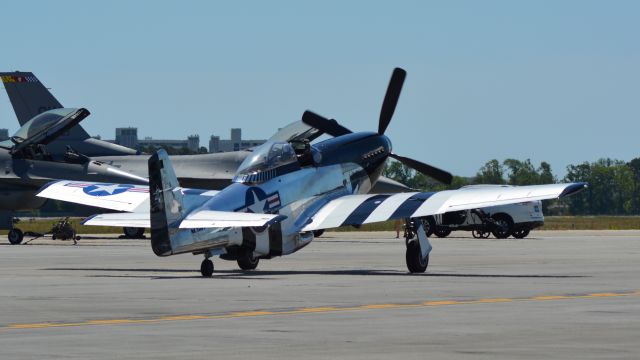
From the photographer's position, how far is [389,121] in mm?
39781

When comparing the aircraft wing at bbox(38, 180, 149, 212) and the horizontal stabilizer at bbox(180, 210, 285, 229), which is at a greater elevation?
the aircraft wing at bbox(38, 180, 149, 212)

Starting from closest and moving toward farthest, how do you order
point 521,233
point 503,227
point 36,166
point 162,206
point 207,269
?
point 162,206 < point 207,269 < point 36,166 < point 503,227 < point 521,233

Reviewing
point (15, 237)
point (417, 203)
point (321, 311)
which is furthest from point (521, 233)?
point (321, 311)

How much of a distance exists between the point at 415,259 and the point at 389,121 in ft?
22.4

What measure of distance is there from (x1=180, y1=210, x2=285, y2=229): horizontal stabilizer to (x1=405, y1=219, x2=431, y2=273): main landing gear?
5.13 meters

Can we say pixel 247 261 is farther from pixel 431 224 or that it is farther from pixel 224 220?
pixel 431 224

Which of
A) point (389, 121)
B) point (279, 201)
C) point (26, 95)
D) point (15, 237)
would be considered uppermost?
point (26, 95)

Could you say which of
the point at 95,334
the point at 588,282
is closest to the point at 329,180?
the point at 588,282

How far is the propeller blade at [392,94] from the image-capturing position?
40.0 metres

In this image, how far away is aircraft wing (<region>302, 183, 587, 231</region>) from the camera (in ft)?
105

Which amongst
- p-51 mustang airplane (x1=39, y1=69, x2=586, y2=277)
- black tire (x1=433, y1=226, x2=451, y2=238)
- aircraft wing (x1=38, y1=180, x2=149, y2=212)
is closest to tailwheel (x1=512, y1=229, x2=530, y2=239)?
black tire (x1=433, y1=226, x2=451, y2=238)

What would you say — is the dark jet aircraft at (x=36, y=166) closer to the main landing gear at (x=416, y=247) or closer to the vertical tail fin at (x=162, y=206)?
the main landing gear at (x=416, y=247)

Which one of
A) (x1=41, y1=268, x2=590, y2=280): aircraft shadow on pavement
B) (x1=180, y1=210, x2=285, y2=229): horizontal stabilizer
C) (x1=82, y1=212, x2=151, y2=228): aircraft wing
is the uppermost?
(x1=82, y1=212, x2=151, y2=228): aircraft wing

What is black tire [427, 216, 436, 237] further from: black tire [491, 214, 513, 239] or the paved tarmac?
the paved tarmac
